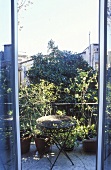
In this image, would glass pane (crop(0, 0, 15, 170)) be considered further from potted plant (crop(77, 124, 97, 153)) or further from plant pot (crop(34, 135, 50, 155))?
potted plant (crop(77, 124, 97, 153))

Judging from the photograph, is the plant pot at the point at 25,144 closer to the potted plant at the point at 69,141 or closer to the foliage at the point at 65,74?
the potted plant at the point at 69,141

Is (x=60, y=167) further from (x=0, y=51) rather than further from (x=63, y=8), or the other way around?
(x=63, y=8)

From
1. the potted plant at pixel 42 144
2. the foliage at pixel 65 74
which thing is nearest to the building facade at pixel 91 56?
the foliage at pixel 65 74

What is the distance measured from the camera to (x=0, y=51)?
160 centimetres

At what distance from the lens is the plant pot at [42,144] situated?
317 centimetres

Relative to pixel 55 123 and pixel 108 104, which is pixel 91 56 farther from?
pixel 108 104

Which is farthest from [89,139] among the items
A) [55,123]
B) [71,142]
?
[55,123]

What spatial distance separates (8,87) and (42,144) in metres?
1.75

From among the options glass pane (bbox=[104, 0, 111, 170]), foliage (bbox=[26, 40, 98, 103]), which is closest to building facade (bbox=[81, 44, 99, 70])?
foliage (bbox=[26, 40, 98, 103])

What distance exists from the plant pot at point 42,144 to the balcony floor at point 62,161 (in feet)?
0.30

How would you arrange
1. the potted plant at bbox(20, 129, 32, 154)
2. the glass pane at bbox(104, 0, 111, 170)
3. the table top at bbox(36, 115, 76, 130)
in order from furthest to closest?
the potted plant at bbox(20, 129, 32, 154) < the table top at bbox(36, 115, 76, 130) < the glass pane at bbox(104, 0, 111, 170)

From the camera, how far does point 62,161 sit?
2965mm

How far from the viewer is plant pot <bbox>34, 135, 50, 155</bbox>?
3.17 meters

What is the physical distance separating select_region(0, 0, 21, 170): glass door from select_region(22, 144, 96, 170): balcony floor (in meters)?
1.20
